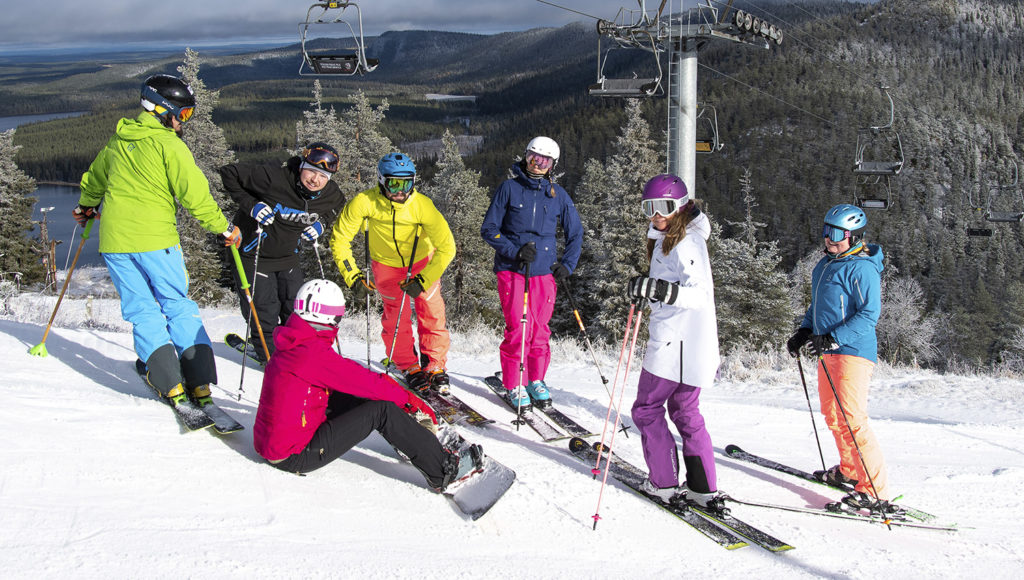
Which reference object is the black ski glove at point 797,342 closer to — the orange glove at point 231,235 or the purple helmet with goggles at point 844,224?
the purple helmet with goggles at point 844,224

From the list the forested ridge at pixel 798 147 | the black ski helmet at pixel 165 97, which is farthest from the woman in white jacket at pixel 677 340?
the forested ridge at pixel 798 147

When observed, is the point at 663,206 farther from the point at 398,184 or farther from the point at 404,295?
the point at 404,295

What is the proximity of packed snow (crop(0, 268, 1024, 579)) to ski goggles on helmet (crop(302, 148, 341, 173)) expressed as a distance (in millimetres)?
2106

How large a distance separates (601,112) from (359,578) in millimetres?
132361

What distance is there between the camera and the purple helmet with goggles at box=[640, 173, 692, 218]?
429 centimetres

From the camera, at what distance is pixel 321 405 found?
13.7 ft

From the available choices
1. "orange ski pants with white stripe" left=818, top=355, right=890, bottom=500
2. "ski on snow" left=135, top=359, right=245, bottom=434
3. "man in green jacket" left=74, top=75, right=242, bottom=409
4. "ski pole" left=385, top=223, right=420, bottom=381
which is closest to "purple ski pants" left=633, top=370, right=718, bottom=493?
"orange ski pants with white stripe" left=818, top=355, right=890, bottom=500

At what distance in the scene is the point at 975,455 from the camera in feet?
20.6

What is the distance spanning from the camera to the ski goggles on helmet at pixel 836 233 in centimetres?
490

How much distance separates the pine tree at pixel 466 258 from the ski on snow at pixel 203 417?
25.3 m

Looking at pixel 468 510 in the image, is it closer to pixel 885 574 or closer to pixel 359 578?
pixel 359 578

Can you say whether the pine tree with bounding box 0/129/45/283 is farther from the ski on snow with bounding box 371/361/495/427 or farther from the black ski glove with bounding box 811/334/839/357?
the black ski glove with bounding box 811/334/839/357

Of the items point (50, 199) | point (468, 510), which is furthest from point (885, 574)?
point (50, 199)

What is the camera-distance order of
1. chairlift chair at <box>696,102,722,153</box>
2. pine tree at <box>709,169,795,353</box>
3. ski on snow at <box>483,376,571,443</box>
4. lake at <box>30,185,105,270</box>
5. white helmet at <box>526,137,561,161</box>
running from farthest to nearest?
lake at <box>30,185,105,270</box> < pine tree at <box>709,169,795,353</box> < chairlift chair at <box>696,102,722,153</box> < white helmet at <box>526,137,561,161</box> < ski on snow at <box>483,376,571,443</box>
